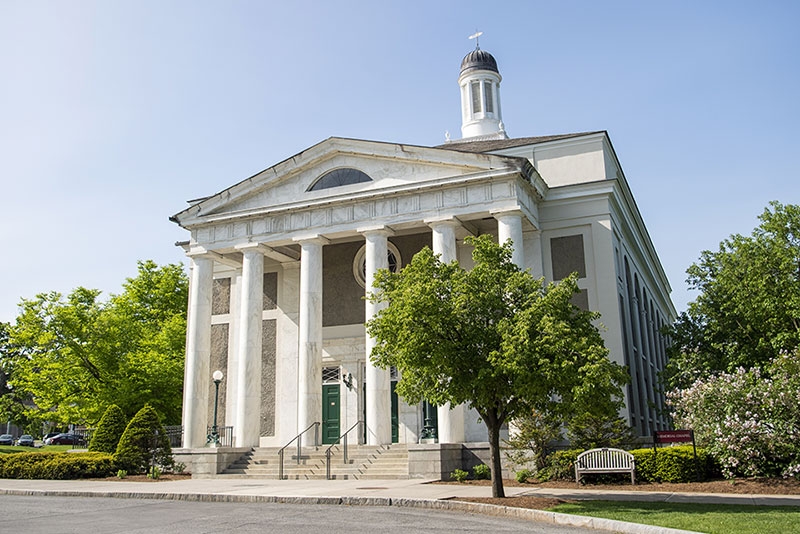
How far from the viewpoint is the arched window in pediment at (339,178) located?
27.4 m

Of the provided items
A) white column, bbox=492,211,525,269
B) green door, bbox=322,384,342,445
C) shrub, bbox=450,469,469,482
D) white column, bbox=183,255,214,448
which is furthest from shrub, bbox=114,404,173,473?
white column, bbox=492,211,525,269

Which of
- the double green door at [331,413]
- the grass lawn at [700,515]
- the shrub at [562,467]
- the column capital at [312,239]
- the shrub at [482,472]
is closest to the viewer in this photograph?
the grass lawn at [700,515]

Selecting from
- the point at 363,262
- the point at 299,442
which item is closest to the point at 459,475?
the point at 299,442

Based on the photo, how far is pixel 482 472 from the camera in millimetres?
21203

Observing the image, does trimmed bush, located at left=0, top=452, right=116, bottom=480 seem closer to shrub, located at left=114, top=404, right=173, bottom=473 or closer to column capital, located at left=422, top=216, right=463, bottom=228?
shrub, located at left=114, top=404, right=173, bottom=473

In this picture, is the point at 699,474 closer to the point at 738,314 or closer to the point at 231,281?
the point at 738,314

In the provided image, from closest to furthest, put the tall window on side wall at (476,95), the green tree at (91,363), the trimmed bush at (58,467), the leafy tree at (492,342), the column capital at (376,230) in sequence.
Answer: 1. the leafy tree at (492,342)
2. the trimmed bush at (58,467)
3. the column capital at (376,230)
4. the green tree at (91,363)
5. the tall window on side wall at (476,95)

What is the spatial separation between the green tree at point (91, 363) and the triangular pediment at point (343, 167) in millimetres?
11933

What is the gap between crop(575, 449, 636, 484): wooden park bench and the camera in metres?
18.7

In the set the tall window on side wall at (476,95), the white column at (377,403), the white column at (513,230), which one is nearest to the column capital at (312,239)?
the white column at (377,403)

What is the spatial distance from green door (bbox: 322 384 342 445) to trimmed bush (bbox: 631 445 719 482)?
1361 centimetres

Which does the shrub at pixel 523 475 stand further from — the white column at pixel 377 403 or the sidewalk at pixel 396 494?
the white column at pixel 377 403

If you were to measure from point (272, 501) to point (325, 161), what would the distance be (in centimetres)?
1545

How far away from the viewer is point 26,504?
1550cm
